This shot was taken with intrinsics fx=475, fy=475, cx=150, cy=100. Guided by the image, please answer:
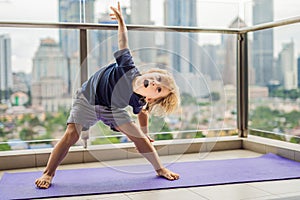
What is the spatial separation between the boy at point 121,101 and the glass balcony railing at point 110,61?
7.4 inches

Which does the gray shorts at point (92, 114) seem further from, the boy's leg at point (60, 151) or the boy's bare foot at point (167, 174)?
the boy's bare foot at point (167, 174)

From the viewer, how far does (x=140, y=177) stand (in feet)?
9.95

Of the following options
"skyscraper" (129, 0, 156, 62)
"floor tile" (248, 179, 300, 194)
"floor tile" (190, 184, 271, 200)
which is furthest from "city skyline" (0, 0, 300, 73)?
"floor tile" (190, 184, 271, 200)

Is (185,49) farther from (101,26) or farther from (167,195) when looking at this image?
(167,195)

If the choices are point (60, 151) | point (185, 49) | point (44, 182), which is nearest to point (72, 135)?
point (60, 151)

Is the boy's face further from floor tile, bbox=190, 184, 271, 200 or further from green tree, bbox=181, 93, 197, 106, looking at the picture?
floor tile, bbox=190, 184, 271, 200


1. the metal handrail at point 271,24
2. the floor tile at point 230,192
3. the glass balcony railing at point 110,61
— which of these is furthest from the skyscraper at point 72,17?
the floor tile at point 230,192

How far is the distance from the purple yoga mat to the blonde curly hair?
431 millimetres

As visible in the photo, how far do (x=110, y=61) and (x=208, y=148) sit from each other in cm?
128

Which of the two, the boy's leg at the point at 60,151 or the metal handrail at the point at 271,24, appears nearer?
the boy's leg at the point at 60,151

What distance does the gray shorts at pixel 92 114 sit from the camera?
2963 mm

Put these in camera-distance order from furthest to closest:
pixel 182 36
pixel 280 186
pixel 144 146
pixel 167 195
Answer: pixel 182 36
pixel 144 146
pixel 280 186
pixel 167 195

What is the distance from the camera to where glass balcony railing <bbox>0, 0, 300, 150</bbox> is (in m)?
3.33

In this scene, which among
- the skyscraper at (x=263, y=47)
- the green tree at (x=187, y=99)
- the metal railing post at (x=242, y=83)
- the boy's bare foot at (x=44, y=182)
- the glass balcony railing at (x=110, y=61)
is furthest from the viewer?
the metal railing post at (x=242, y=83)
